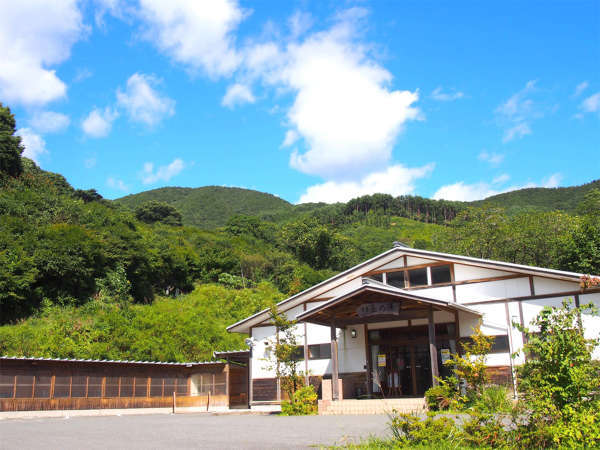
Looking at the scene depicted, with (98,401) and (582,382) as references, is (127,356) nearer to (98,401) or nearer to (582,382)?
(98,401)

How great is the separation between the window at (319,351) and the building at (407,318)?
4 centimetres

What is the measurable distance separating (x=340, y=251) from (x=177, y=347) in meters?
27.5

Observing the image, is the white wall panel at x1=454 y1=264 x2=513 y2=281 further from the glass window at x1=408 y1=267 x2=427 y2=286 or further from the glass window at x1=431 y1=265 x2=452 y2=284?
the glass window at x1=408 y1=267 x2=427 y2=286

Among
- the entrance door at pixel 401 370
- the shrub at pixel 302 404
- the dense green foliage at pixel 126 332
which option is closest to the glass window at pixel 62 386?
the dense green foliage at pixel 126 332

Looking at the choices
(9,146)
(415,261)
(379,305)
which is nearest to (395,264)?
(415,261)

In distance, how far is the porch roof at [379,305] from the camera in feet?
47.9

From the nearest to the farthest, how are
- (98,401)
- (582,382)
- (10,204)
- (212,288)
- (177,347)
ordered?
(582,382) → (98,401) → (177,347) → (10,204) → (212,288)

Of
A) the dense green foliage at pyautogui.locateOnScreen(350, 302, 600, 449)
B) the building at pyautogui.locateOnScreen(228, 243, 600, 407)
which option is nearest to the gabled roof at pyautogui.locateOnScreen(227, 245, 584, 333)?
the building at pyautogui.locateOnScreen(228, 243, 600, 407)

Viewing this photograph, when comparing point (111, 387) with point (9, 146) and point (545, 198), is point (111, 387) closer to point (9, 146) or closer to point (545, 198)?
point (9, 146)

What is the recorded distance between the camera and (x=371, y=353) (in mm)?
17641

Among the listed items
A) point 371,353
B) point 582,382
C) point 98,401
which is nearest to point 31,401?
point 98,401

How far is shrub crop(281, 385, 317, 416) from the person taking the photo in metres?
15.1

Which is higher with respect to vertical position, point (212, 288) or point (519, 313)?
point (212, 288)

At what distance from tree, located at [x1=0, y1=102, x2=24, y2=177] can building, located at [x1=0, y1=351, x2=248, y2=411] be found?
24.7 metres
